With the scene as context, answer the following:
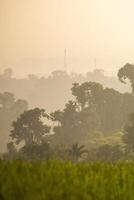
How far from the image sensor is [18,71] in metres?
197

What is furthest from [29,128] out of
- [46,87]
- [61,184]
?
[46,87]

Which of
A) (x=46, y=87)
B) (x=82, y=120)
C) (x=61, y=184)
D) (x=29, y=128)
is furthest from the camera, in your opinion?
(x=46, y=87)

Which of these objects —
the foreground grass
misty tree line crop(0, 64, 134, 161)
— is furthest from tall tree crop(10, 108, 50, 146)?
the foreground grass

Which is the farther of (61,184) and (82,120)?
(82,120)

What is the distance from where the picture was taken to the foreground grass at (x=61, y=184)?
5.92m

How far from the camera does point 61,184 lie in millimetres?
6125

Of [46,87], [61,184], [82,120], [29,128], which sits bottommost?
[61,184]

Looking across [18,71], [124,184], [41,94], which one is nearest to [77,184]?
[124,184]

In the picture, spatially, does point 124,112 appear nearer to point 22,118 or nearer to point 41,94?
point 22,118

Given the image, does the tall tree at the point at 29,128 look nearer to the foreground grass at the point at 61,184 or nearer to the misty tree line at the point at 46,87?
the foreground grass at the point at 61,184

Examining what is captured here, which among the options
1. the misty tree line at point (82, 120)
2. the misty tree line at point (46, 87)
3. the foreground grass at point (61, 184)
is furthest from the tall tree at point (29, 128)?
the misty tree line at point (46, 87)

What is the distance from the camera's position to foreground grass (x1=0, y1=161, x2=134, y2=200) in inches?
233

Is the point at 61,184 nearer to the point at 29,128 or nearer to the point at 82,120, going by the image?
the point at 29,128

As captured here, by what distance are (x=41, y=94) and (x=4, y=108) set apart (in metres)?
53.6
